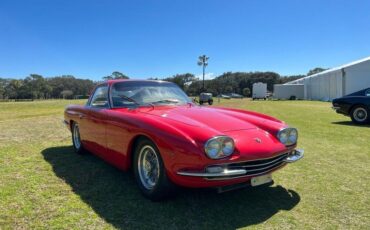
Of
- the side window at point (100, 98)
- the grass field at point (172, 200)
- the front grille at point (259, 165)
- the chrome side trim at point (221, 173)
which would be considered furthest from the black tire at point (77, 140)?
the front grille at point (259, 165)

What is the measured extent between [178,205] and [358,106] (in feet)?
34.7

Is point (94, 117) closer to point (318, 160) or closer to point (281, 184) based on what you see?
point (281, 184)

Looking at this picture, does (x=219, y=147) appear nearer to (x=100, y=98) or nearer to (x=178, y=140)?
(x=178, y=140)

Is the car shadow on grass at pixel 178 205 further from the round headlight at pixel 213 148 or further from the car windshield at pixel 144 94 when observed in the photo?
the car windshield at pixel 144 94

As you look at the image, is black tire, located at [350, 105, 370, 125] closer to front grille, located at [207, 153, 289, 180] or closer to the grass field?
→ the grass field

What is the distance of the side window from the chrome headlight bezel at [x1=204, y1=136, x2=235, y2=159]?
89.5 inches

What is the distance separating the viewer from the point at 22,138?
807cm

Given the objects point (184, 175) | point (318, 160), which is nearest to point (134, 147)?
point (184, 175)

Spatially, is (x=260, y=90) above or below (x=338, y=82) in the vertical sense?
below

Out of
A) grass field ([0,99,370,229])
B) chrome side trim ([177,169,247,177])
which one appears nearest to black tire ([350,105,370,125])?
grass field ([0,99,370,229])

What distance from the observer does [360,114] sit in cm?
1173

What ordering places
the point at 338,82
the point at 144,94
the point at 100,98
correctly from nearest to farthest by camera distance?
the point at 144,94 < the point at 100,98 < the point at 338,82

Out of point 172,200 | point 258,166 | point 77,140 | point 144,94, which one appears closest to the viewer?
point 258,166

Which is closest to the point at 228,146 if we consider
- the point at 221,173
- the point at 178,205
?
the point at 221,173
